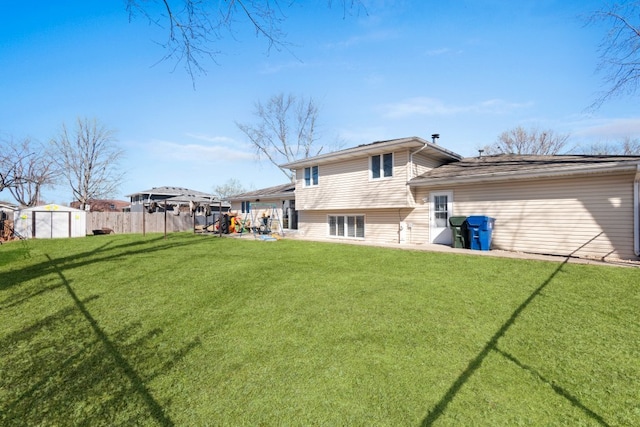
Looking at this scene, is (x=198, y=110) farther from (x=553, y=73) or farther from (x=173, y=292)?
(x=553, y=73)

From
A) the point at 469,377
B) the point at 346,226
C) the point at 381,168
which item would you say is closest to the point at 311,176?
the point at 346,226

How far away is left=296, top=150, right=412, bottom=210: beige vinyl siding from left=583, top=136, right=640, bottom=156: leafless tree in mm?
30729

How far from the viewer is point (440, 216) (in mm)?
11320

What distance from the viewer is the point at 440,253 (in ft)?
29.8

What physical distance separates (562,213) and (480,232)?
220 cm

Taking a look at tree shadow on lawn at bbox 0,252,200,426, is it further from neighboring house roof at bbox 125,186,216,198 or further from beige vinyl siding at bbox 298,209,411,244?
neighboring house roof at bbox 125,186,216,198

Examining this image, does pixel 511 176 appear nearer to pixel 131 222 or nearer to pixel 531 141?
Result: pixel 131 222

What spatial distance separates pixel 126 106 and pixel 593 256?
15.1 meters

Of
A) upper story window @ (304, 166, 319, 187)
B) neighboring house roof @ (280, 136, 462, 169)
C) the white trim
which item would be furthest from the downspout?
upper story window @ (304, 166, 319, 187)

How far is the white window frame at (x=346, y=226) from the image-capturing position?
45.6 ft

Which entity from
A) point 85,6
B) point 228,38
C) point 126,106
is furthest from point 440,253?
point 126,106

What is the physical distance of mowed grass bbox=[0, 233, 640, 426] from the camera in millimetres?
2320

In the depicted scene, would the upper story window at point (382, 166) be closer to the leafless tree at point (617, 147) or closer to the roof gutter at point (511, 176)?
the roof gutter at point (511, 176)

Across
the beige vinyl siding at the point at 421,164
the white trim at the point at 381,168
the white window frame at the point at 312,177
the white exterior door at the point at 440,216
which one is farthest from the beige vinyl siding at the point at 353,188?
the white exterior door at the point at 440,216
